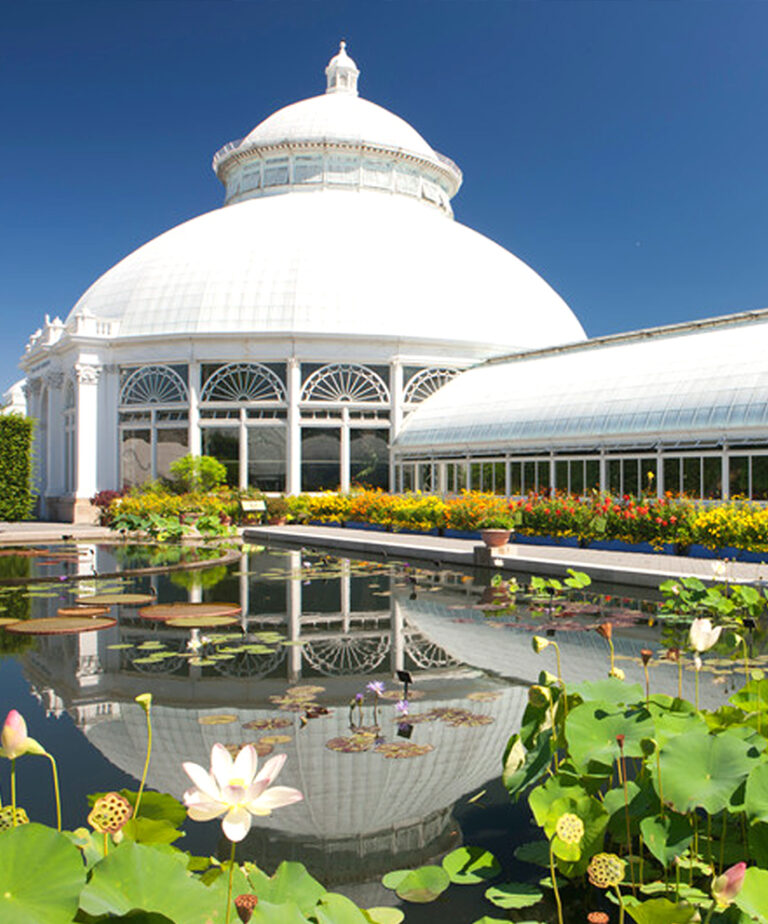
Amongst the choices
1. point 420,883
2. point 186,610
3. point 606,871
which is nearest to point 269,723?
point 420,883

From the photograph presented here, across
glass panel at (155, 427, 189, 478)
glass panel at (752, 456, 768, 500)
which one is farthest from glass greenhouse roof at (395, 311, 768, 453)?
glass panel at (155, 427, 189, 478)

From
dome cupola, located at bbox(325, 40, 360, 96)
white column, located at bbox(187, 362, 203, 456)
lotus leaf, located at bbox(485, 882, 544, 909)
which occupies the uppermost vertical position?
dome cupola, located at bbox(325, 40, 360, 96)

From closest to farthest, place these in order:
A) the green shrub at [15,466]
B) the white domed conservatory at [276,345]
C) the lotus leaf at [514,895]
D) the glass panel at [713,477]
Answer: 1. the lotus leaf at [514,895]
2. the glass panel at [713,477]
3. the green shrub at [15,466]
4. the white domed conservatory at [276,345]

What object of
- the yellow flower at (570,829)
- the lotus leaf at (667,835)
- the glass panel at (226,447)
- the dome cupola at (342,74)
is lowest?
the lotus leaf at (667,835)

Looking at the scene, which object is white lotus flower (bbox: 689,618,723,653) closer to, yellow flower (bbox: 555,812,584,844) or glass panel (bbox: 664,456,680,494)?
yellow flower (bbox: 555,812,584,844)

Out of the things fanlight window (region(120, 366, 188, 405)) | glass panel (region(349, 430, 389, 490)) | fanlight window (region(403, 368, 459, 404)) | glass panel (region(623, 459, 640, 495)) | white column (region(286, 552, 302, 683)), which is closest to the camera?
white column (region(286, 552, 302, 683))

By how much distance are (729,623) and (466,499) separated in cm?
1546

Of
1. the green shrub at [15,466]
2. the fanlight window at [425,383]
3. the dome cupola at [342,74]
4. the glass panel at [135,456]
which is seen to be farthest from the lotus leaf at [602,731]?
the dome cupola at [342,74]

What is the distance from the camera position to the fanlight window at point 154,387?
38094 mm

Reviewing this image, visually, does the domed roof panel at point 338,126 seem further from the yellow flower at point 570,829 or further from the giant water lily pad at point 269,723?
the yellow flower at point 570,829

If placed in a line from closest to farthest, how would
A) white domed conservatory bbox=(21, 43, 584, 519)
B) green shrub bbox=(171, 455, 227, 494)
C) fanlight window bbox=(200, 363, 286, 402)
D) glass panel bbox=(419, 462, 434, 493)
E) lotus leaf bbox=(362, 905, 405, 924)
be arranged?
lotus leaf bbox=(362, 905, 405, 924), green shrub bbox=(171, 455, 227, 494), glass panel bbox=(419, 462, 434, 493), white domed conservatory bbox=(21, 43, 584, 519), fanlight window bbox=(200, 363, 286, 402)

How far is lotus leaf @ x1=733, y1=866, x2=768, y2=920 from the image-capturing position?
2.83 m

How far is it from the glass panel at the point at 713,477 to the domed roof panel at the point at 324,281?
682 inches

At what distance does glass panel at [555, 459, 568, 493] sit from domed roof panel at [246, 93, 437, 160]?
83.9 feet
